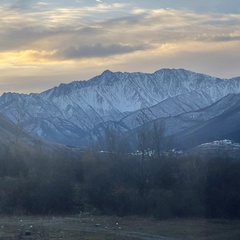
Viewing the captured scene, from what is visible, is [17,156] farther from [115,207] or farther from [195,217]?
[195,217]

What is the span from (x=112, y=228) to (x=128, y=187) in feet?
67.6

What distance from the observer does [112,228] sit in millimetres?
59781

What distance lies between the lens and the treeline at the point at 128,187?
69.5m

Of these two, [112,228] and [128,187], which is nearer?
[112,228]

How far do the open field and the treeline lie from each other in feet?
9.20

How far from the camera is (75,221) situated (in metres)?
66.5

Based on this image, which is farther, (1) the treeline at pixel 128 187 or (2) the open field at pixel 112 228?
(1) the treeline at pixel 128 187

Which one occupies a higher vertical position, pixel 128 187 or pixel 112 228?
pixel 128 187

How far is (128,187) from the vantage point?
263 ft

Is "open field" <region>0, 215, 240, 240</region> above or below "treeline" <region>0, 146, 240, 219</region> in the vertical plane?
below

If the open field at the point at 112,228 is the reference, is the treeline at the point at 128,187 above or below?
above

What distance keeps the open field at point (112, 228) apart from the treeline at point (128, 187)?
110 inches

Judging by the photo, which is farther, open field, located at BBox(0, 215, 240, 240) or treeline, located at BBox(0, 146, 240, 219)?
treeline, located at BBox(0, 146, 240, 219)

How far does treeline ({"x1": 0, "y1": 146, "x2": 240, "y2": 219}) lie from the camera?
69.5m
